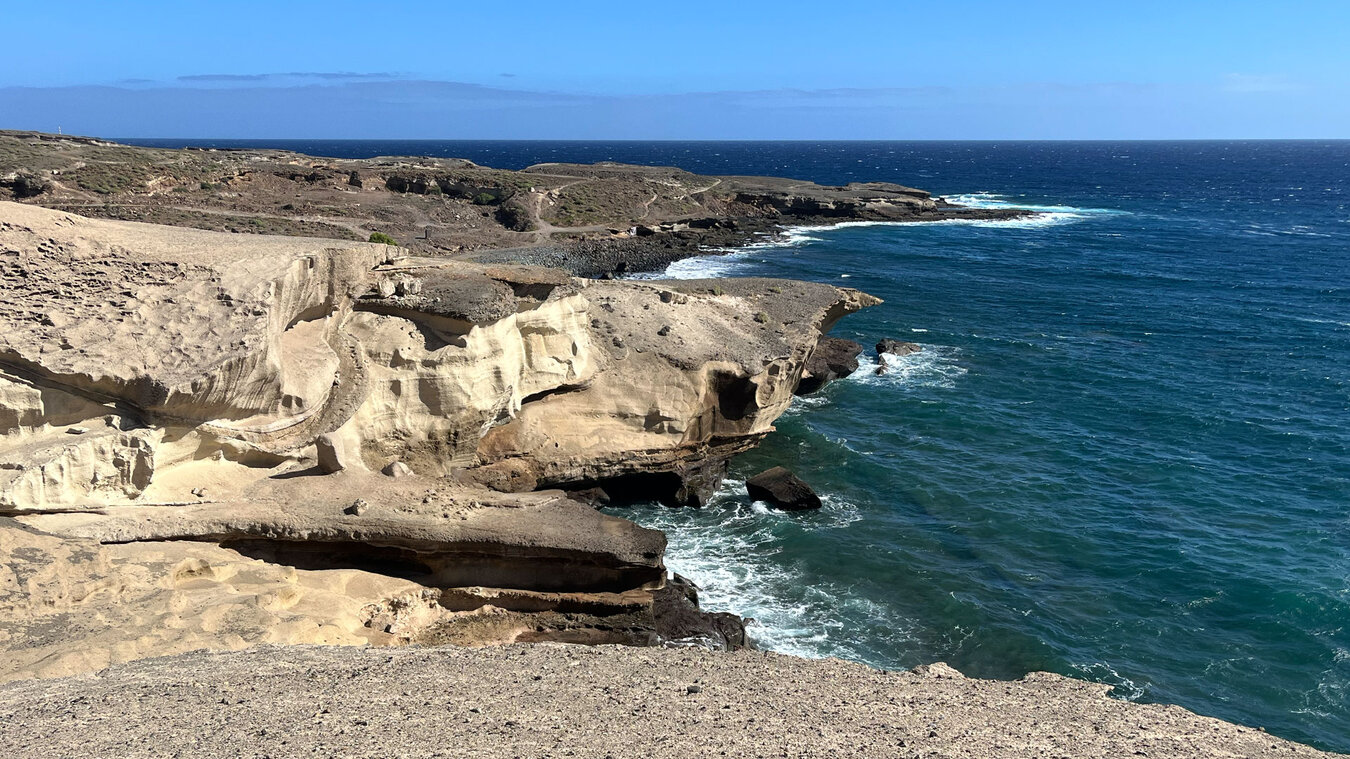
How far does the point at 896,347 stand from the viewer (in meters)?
41.1

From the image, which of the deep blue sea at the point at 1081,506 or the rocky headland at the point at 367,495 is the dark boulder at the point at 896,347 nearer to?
the deep blue sea at the point at 1081,506

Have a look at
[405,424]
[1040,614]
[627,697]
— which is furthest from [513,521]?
[1040,614]

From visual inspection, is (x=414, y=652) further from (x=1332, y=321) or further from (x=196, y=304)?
(x=1332, y=321)

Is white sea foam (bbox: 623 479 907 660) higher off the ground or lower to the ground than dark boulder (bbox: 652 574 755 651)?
lower

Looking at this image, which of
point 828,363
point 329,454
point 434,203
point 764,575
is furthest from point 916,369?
point 434,203

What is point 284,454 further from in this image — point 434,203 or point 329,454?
point 434,203

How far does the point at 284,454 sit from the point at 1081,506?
67.1ft

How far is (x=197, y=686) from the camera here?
1095cm

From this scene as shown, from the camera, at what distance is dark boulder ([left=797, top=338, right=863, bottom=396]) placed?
3553 centimetres

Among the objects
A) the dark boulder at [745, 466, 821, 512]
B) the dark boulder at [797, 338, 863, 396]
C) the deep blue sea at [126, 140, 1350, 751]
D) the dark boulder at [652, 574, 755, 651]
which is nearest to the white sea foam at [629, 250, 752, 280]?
the deep blue sea at [126, 140, 1350, 751]

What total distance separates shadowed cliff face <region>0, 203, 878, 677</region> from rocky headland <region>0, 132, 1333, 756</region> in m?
0.05

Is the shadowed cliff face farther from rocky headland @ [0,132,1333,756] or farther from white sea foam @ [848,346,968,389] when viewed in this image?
white sea foam @ [848,346,968,389]

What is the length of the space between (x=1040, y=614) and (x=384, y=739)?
15.0 m

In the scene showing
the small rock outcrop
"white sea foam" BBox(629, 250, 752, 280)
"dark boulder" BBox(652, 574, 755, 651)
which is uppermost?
"white sea foam" BBox(629, 250, 752, 280)
